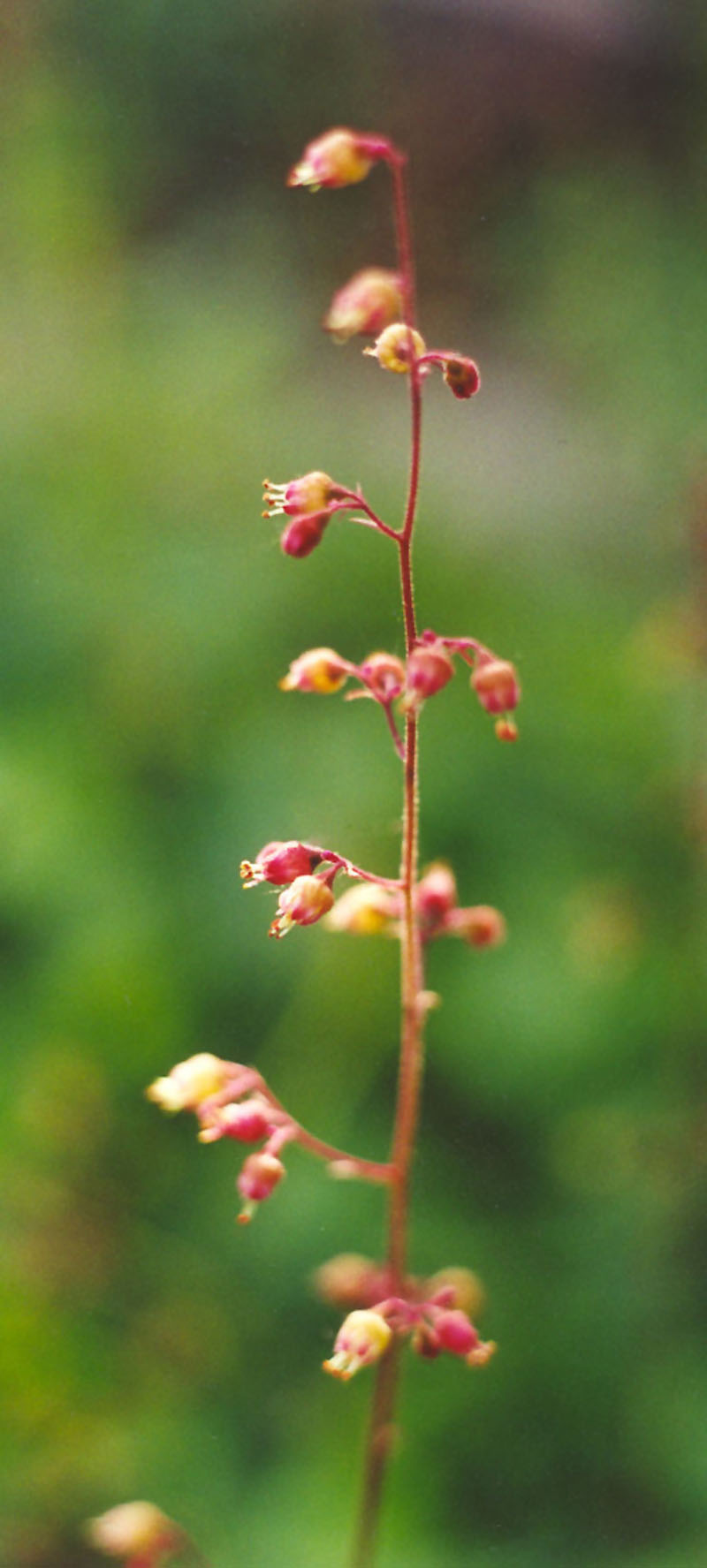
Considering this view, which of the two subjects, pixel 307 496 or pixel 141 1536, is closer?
pixel 307 496

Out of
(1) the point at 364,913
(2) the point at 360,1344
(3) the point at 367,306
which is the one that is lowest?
(2) the point at 360,1344

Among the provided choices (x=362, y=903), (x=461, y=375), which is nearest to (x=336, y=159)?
(x=461, y=375)

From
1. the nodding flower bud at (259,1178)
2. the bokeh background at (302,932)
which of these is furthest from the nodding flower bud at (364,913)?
the bokeh background at (302,932)

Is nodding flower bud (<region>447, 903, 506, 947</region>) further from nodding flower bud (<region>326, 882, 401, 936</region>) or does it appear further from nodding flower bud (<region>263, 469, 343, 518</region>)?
nodding flower bud (<region>263, 469, 343, 518</region>)

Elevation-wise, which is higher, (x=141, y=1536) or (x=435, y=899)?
(x=435, y=899)

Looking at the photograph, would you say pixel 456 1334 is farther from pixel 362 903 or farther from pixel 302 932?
pixel 302 932

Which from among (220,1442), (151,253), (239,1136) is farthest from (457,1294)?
(151,253)

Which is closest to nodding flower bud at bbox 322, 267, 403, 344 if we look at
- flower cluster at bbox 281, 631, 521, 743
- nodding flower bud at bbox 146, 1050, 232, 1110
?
flower cluster at bbox 281, 631, 521, 743

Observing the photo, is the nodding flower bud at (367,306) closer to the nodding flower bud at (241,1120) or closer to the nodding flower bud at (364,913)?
the nodding flower bud at (364,913)
